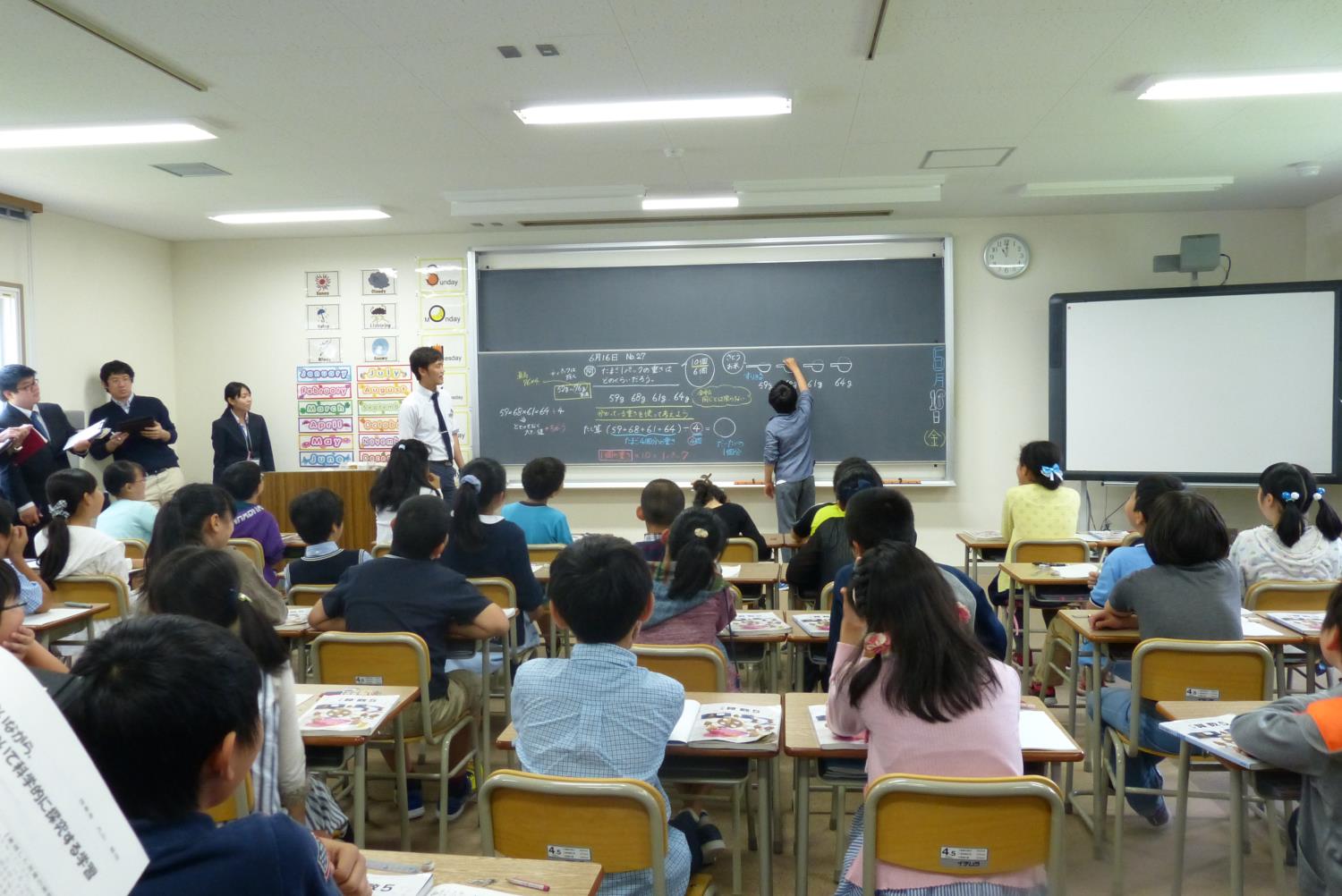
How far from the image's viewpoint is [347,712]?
2.37m

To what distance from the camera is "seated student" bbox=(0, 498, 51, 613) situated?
10.3 ft

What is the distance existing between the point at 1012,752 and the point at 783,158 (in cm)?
428

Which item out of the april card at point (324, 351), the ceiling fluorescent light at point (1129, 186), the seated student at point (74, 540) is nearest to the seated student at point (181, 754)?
the seated student at point (74, 540)

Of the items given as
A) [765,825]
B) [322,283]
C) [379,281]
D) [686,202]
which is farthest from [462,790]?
[322,283]

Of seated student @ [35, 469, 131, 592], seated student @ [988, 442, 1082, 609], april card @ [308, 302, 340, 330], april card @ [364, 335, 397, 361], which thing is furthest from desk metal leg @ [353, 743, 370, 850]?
april card @ [308, 302, 340, 330]

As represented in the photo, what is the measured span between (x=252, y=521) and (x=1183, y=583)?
Result: 393 cm

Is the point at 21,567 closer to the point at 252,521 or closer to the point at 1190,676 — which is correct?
the point at 252,521

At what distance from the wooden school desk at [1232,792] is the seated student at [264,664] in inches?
77.4

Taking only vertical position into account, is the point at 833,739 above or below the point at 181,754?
below

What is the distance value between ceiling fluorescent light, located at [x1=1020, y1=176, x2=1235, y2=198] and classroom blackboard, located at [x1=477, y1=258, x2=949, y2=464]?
1.12 meters

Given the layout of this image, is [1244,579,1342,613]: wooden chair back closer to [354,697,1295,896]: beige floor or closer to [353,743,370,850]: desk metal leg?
[354,697,1295,896]: beige floor

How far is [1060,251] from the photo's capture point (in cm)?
725

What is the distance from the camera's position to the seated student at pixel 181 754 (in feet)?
2.98

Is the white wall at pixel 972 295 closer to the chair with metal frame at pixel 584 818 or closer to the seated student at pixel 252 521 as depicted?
the seated student at pixel 252 521
